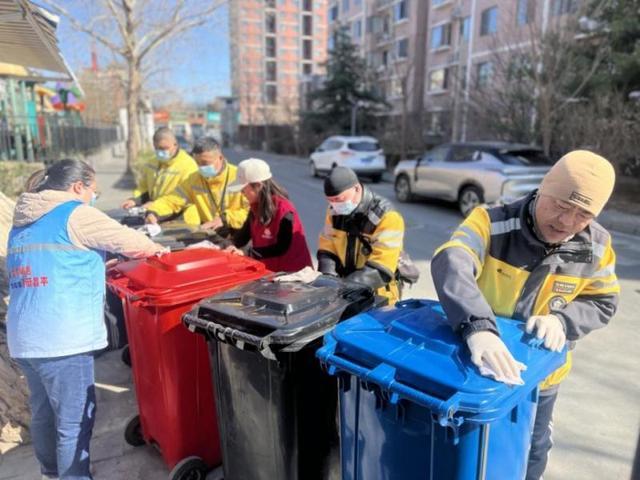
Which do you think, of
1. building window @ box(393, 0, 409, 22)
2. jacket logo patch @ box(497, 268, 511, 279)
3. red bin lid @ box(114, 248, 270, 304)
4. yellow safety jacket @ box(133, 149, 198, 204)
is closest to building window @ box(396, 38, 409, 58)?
building window @ box(393, 0, 409, 22)

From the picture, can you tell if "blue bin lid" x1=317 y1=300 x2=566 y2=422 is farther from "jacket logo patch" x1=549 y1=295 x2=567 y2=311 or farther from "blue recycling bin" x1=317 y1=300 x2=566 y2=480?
"jacket logo patch" x1=549 y1=295 x2=567 y2=311

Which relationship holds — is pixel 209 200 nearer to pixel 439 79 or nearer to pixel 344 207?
pixel 344 207

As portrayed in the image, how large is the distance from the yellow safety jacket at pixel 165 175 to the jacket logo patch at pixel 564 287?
11.8 feet

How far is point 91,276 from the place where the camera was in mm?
2168

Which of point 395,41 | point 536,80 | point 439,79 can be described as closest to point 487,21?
point 439,79

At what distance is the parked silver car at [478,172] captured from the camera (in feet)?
29.3

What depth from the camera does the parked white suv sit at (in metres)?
16.1

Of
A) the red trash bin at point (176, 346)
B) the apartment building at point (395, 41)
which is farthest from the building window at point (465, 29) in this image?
the red trash bin at point (176, 346)

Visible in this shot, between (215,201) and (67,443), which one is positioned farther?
(215,201)

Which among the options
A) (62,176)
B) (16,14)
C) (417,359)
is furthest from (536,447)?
(16,14)

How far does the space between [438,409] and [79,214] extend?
5.57 ft

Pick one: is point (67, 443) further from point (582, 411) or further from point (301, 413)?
point (582, 411)

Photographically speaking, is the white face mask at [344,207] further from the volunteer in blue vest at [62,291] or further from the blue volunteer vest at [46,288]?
the blue volunteer vest at [46,288]

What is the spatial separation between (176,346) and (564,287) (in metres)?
1.74
